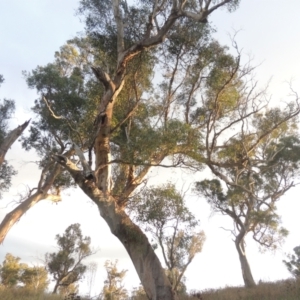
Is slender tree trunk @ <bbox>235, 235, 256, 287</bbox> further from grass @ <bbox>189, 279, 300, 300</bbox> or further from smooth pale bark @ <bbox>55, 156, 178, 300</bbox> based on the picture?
smooth pale bark @ <bbox>55, 156, 178, 300</bbox>

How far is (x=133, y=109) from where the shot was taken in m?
10.0

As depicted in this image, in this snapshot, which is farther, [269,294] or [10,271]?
[10,271]

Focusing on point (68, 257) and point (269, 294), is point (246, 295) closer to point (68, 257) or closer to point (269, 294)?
point (269, 294)

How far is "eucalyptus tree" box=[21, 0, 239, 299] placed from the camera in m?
8.10

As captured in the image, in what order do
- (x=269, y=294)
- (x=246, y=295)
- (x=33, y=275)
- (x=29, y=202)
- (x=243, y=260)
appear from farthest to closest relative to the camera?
(x=33, y=275) < (x=243, y=260) < (x=29, y=202) < (x=246, y=295) < (x=269, y=294)

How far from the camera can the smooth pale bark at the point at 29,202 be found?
36.5ft

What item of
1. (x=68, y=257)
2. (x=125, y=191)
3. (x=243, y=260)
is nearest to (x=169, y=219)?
(x=125, y=191)

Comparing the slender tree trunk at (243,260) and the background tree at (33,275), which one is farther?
the background tree at (33,275)

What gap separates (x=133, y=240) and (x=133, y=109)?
3623 millimetres

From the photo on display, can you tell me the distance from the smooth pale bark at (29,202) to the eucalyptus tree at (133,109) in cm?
220

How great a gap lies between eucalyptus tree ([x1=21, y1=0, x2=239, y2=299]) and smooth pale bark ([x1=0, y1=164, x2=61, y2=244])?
2197mm

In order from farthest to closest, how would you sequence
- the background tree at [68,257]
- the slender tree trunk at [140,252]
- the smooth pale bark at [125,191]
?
the background tree at [68,257] < the smooth pale bark at [125,191] < the slender tree trunk at [140,252]

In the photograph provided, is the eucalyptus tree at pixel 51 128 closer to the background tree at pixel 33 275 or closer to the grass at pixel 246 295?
the grass at pixel 246 295

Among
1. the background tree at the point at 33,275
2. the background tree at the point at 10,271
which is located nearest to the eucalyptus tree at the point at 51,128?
the background tree at the point at 33,275
